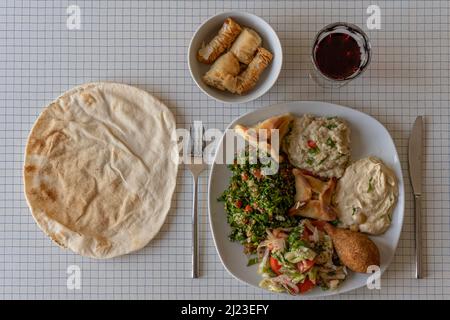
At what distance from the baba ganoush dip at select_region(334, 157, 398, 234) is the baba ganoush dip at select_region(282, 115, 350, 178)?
7 centimetres

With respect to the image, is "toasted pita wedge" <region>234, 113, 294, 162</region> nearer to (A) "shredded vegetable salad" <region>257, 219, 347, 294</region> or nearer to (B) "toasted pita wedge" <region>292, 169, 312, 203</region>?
(B) "toasted pita wedge" <region>292, 169, 312, 203</region>

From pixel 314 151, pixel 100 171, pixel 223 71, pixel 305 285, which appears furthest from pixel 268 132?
pixel 100 171

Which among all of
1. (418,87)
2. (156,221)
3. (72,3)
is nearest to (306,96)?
(418,87)

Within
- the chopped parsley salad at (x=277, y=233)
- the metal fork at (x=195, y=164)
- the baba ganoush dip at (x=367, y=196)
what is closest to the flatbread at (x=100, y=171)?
the metal fork at (x=195, y=164)

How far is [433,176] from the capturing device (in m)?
2.16

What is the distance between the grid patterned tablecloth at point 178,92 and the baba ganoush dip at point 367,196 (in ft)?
0.63

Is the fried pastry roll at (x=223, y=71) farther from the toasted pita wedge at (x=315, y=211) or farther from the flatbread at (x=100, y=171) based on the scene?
the toasted pita wedge at (x=315, y=211)

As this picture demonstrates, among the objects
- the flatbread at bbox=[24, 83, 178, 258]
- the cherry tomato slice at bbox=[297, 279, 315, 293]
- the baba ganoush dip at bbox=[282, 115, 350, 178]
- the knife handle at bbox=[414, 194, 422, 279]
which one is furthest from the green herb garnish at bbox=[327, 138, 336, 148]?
the flatbread at bbox=[24, 83, 178, 258]

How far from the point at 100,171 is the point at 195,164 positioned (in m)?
0.44

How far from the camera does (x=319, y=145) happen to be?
1995 millimetres

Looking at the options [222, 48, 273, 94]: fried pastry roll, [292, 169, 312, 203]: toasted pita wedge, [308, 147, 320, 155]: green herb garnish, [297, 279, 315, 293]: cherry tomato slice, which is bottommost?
[297, 279, 315, 293]: cherry tomato slice

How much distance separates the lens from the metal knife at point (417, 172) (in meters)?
2.11

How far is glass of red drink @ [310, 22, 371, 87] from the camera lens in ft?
6.33
